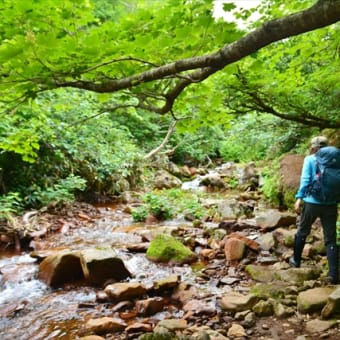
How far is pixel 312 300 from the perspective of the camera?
11.2 feet

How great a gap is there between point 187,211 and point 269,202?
2292mm

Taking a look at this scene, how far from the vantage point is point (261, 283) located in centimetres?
434

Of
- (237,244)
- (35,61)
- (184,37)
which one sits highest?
(184,37)

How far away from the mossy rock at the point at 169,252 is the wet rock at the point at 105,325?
78.3 inches

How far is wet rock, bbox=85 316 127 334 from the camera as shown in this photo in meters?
3.50

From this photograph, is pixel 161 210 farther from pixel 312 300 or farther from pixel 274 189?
pixel 312 300

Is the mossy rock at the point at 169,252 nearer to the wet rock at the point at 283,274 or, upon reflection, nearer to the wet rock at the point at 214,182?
the wet rock at the point at 283,274

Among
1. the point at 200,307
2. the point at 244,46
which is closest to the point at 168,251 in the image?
the point at 200,307

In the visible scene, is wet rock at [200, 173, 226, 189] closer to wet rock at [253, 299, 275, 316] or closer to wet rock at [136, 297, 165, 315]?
wet rock at [136, 297, 165, 315]

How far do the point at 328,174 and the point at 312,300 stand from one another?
1413mm

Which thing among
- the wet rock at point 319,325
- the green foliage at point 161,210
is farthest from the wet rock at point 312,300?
the green foliage at point 161,210

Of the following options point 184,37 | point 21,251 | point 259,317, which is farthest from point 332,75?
point 21,251

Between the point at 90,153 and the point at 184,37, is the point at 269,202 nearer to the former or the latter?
the point at 90,153

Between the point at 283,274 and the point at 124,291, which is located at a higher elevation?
the point at 283,274
